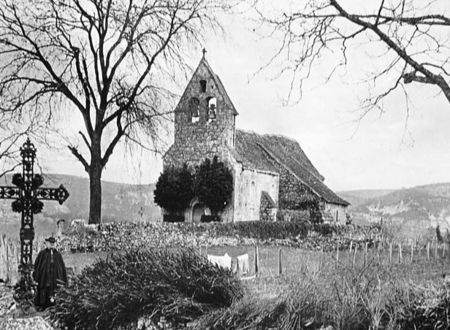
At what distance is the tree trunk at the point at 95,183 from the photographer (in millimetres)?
17562

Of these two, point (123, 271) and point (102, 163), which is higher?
point (102, 163)

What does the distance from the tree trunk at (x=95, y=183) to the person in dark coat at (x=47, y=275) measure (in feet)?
30.2

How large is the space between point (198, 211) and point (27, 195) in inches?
757

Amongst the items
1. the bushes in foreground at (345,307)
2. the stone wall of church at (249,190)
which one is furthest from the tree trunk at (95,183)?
the bushes in foreground at (345,307)

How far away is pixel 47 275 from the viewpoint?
8.23 m

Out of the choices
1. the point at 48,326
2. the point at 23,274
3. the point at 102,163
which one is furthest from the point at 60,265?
the point at 102,163

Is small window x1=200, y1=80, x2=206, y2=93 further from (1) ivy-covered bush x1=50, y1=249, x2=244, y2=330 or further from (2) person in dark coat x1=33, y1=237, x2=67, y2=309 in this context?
(1) ivy-covered bush x1=50, y1=249, x2=244, y2=330

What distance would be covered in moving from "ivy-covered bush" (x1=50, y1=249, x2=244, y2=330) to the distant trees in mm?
20757

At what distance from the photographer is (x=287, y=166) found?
1307 inches

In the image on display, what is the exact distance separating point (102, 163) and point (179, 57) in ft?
14.0

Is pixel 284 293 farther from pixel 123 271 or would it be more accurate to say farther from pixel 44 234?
pixel 44 234

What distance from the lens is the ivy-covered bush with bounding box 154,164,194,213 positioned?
2755 centimetres

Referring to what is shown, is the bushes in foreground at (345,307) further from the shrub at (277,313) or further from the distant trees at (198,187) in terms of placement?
the distant trees at (198,187)

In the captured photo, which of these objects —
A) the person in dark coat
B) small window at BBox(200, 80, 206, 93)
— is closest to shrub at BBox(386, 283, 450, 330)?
the person in dark coat
